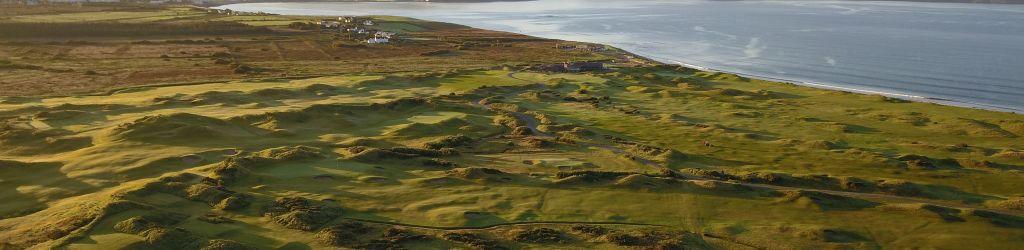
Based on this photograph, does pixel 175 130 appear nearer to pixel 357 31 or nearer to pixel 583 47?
pixel 583 47

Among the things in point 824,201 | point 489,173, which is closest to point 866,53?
point 824,201

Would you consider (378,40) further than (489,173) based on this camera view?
Yes

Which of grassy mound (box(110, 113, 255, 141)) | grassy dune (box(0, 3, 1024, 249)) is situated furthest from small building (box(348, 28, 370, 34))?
grassy mound (box(110, 113, 255, 141))

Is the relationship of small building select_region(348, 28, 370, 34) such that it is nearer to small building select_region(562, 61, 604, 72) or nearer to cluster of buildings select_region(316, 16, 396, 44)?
cluster of buildings select_region(316, 16, 396, 44)

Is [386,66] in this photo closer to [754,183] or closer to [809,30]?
[754,183]

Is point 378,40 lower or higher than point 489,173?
lower

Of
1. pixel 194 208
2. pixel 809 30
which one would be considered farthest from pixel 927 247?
pixel 809 30

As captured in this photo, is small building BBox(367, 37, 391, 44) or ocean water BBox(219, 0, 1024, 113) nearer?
ocean water BBox(219, 0, 1024, 113)

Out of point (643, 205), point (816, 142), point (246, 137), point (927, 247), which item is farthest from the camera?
point (816, 142)
